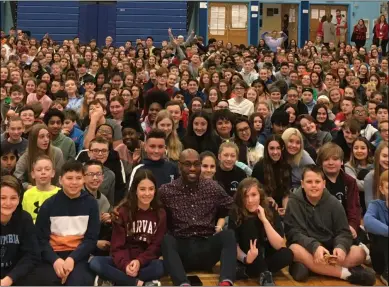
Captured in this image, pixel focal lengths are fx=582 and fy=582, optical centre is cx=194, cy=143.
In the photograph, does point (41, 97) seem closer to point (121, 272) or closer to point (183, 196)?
point (183, 196)

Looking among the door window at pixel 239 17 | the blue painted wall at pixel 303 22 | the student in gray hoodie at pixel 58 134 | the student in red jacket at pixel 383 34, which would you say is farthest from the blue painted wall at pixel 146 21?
the student in gray hoodie at pixel 58 134

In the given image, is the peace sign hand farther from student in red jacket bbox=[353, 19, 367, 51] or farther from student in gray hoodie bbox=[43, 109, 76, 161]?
student in red jacket bbox=[353, 19, 367, 51]

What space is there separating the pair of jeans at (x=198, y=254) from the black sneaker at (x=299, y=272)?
1.40 feet

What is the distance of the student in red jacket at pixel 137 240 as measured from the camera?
3281 mm

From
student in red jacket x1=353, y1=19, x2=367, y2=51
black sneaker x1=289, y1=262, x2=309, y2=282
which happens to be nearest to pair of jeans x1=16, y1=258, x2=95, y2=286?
black sneaker x1=289, y1=262, x2=309, y2=282

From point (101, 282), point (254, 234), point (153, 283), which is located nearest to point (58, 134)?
point (101, 282)

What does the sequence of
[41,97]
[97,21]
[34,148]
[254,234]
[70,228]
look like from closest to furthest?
[70,228]
[254,234]
[34,148]
[41,97]
[97,21]

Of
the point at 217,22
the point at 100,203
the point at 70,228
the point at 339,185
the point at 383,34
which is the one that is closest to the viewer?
the point at 70,228

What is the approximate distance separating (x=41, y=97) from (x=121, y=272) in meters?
2.97

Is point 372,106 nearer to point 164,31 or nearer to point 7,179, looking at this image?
point 7,179

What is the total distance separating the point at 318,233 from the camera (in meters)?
3.54

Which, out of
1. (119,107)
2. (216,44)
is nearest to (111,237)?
(119,107)


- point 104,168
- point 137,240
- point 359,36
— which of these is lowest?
point 137,240

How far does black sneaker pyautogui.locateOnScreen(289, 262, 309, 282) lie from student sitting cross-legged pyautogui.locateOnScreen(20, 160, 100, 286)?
1.20 m
